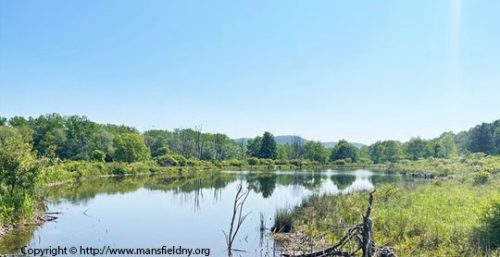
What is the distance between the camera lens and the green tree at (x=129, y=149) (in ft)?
227

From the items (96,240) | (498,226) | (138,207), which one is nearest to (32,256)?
(96,240)

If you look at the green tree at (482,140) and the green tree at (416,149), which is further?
the green tree at (416,149)

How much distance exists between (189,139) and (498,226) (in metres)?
95.6

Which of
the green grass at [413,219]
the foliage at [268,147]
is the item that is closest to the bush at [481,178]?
the green grass at [413,219]

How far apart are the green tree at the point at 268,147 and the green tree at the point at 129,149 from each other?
3112 centimetres

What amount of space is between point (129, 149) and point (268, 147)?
1406 inches

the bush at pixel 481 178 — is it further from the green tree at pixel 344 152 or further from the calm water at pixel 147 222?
the green tree at pixel 344 152

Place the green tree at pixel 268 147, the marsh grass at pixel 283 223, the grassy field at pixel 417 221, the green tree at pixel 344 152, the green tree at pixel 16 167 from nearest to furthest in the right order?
the grassy field at pixel 417 221 < the green tree at pixel 16 167 < the marsh grass at pixel 283 223 < the green tree at pixel 268 147 < the green tree at pixel 344 152

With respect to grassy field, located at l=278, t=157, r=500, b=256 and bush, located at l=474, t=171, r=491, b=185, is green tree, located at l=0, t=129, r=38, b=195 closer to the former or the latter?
grassy field, located at l=278, t=157, r=500, b=256

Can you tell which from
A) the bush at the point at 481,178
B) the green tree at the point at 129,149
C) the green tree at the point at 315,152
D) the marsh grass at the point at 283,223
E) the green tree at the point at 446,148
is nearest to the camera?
the marsh grass at the point at 283,223

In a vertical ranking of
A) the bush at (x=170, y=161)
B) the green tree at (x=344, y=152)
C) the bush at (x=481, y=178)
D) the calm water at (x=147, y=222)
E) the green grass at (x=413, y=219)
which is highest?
the green tree at (x=344, y=152)

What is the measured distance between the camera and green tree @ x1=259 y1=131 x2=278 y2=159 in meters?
94.0

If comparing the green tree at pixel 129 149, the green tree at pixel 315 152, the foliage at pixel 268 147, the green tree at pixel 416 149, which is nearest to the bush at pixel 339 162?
the green tree at pixel 315 152

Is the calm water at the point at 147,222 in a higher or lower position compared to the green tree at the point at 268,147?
lower
